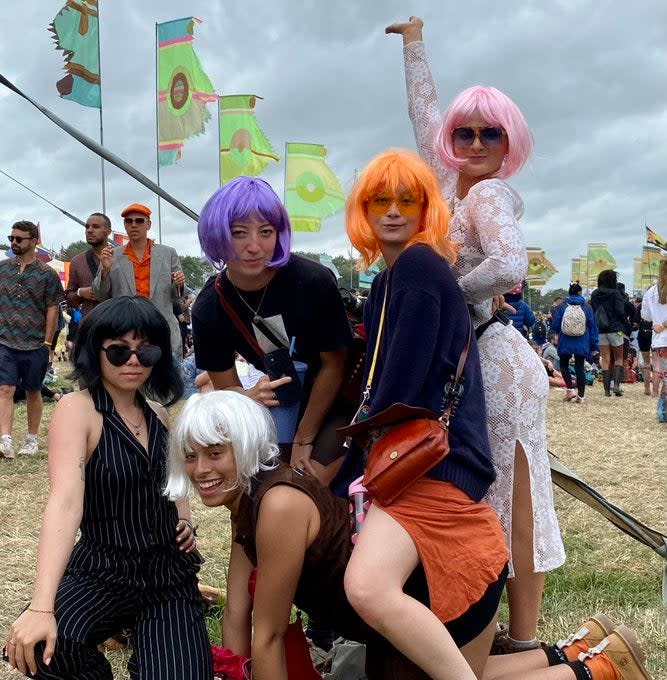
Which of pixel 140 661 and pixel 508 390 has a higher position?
pixel 508 390

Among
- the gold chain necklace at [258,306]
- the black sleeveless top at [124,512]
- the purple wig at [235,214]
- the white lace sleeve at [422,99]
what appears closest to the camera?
the black sleeveless top at [124,512]

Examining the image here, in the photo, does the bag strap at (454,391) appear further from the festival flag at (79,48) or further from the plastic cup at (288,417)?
the festival flag at (79,48)

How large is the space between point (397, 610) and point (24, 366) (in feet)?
17.1

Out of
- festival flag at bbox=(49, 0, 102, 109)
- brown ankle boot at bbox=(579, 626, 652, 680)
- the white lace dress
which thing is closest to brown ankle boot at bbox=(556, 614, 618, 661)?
brown ankle boot at bbox=(579, 626, 652, 680)

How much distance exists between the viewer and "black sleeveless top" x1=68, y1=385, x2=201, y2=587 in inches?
86.2

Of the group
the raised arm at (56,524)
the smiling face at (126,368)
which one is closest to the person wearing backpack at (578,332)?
the smiling face at (126,368)

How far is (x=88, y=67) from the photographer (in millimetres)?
8836

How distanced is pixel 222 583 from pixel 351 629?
162cm

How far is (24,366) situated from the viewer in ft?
20.7

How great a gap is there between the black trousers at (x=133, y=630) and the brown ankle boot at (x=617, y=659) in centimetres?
118

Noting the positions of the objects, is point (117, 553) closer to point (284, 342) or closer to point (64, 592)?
point (64, 592)

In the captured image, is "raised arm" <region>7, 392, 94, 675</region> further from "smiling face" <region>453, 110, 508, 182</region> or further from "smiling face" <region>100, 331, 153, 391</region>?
"smiling face" <region>453, 110, 508, 182</region>

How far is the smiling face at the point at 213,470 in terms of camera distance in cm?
211

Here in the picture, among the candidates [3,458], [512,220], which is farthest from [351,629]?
[3,458]
